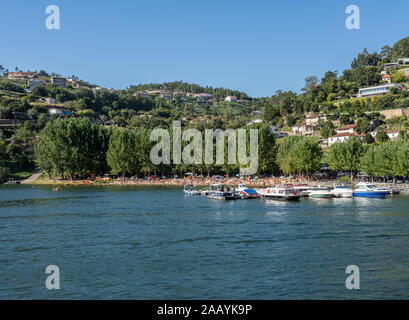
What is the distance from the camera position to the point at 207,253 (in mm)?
32062

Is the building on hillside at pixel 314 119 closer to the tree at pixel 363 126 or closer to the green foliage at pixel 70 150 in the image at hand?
the tree at pixel 363 126

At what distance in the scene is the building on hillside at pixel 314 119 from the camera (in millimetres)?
169075

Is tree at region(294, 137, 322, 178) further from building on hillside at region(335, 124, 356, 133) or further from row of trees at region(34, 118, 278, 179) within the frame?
building on hillside at region(335, 124, 356, 133)

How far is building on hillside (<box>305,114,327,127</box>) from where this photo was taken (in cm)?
16907

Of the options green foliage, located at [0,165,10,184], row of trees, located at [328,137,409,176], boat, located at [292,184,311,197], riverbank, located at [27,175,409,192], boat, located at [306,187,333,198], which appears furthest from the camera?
green foliage, located at [0,165,10,184]

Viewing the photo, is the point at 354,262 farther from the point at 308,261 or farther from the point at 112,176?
the point at 112,176

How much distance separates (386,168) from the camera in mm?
88125

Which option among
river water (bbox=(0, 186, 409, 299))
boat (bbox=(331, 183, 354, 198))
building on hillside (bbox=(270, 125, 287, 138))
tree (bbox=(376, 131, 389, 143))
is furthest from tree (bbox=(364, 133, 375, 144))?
river water (bbox=(0, 186, 409, 299))

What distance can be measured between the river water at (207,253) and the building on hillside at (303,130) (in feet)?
366

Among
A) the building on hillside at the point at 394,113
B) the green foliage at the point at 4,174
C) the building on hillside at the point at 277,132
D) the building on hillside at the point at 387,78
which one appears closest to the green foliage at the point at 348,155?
the building on hillside at the point at 394,113

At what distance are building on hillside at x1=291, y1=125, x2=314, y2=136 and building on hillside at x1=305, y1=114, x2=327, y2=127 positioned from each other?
2.58 m

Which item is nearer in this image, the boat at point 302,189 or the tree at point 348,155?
the boat at point 302,189

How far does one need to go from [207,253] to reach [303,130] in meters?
147
